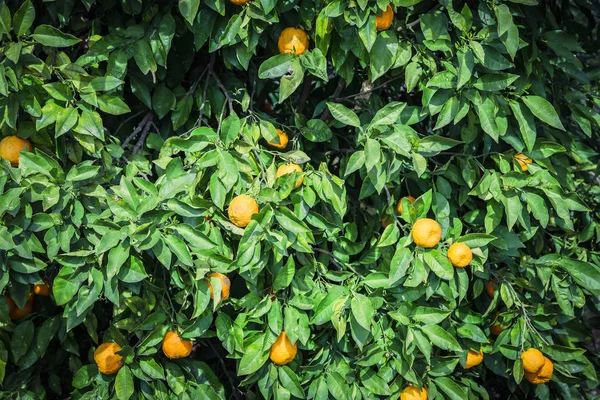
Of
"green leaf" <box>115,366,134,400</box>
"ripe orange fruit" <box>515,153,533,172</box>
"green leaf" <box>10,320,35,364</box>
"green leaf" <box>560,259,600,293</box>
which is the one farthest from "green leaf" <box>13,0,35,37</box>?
"green leaf" <box>560,259,600,293</box>

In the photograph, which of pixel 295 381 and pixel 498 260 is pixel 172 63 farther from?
pixel 498 260

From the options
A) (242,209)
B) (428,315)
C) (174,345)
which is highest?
(242,209)

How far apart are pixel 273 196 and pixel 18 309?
90cm

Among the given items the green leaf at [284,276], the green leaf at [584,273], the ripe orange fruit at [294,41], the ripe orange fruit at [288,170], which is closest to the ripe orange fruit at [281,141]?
the ripe orange fruit at [288,170]

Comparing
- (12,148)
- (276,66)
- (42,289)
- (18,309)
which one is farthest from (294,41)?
(18,309)

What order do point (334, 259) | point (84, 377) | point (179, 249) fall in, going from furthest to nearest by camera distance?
point (334, 259), point (84, 377), point (179, 249)

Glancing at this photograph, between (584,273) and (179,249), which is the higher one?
(179,249)

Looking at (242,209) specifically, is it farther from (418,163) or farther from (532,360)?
(532,360)

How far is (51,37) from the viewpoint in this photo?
5.98ft

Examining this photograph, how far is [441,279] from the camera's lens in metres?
2.01

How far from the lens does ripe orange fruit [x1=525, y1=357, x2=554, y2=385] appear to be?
222 cm

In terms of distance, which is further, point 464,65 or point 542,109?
point 542,109

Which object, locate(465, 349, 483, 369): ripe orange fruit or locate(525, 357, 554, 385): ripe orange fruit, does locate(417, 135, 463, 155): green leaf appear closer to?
locate(465, 349, 483, 369): ripe orange fruit

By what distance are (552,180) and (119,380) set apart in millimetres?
1308
